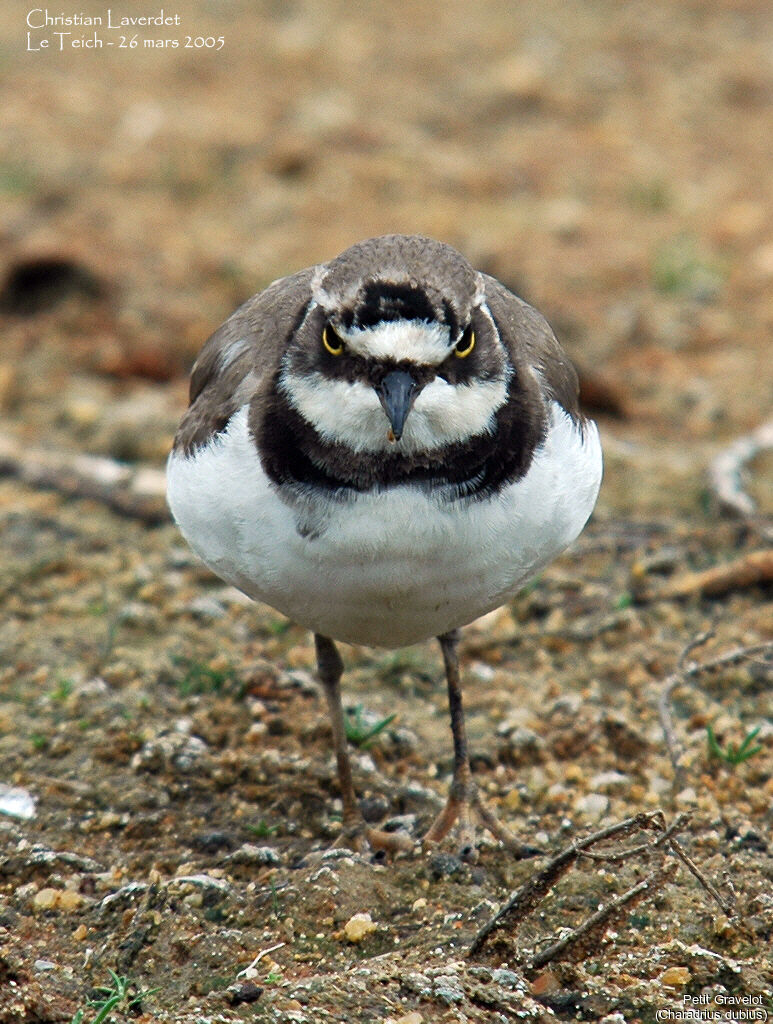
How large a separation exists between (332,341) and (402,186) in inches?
240

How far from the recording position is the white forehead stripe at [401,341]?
12.8 feet

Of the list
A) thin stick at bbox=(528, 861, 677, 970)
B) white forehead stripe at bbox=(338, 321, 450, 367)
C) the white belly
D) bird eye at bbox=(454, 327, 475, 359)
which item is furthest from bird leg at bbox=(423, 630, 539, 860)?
white forehead stripe at bbox=(338, 321, 450, 367)

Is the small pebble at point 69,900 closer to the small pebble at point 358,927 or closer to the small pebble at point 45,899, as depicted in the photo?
the small pebble at point 45,899

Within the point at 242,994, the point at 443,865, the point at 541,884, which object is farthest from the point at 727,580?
the point at 242,994

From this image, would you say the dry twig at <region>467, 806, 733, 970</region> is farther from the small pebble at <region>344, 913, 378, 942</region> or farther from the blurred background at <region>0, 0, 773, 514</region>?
the blurred background at <region>0, 0, 773, 514</region>

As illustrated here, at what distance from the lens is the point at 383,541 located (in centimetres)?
407

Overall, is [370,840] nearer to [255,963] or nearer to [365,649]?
[255,963]

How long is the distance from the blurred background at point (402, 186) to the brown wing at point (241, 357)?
2191 millimetres

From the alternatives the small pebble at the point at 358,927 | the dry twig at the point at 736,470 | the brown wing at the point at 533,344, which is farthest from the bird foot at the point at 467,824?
the dry twig at the point at 736,470

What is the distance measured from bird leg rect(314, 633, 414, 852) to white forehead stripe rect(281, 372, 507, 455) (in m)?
1.18

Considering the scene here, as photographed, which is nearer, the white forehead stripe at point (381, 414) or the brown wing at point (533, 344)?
the white forehead stripe at point (381, 414)

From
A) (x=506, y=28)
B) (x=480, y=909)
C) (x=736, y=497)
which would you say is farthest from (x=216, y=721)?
(x=506, y=28)

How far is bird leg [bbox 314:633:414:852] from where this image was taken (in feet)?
16.0

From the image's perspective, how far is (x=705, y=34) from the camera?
39.1 feet
